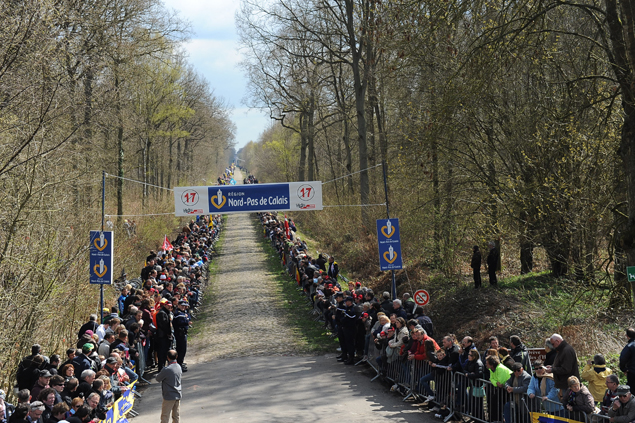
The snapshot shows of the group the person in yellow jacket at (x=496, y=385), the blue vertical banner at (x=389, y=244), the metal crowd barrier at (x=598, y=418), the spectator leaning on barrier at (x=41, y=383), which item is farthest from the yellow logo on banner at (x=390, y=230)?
the spectator leaning on barrier at (x=41, y=383)

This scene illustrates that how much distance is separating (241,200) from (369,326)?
20.7 ft

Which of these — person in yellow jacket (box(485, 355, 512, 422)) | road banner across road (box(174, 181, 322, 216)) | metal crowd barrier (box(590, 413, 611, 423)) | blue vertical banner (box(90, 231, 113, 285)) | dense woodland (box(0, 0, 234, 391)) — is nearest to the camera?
metal crowd barrier (box(590, 413, 611, 423))

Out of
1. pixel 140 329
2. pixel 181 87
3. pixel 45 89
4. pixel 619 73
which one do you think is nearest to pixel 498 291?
pixel 619 73

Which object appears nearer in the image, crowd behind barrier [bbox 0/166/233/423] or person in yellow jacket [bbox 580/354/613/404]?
crowd behind barrier [bbox 0/166/233/423]

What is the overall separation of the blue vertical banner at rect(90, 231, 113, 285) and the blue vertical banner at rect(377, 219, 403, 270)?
7.28 m

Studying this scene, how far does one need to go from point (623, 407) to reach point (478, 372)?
2.75 meters

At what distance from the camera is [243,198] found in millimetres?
18953

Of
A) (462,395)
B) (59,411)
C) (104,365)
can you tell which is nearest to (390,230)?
(462,395)

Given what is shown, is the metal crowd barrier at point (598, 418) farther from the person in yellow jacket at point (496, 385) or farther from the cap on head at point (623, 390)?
the person in yellow jacket at point (496, 385)

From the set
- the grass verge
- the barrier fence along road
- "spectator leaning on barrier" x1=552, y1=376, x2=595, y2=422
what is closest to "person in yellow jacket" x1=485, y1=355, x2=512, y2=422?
the barrier fence along road

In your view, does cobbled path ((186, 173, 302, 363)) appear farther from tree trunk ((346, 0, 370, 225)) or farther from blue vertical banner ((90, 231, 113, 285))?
tree trunk ((346, 0, 370, 225))

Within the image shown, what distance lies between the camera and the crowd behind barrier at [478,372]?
8.28 m

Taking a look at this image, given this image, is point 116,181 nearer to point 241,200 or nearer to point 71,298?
point 241,200

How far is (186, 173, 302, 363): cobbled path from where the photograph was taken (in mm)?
17125
